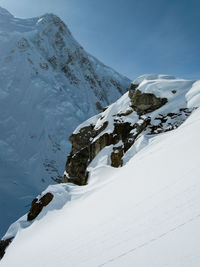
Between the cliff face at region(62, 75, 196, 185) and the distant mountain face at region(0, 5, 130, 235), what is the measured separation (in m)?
10.3

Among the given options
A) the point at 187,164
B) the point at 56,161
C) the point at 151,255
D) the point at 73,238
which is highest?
the point at 151,255

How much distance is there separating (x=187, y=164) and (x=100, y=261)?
3.02 meters

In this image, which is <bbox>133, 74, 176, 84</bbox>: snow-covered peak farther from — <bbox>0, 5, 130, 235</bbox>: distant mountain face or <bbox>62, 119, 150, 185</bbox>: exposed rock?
<bbox>0, 5, 130, 235</bbox>: distant mountain face

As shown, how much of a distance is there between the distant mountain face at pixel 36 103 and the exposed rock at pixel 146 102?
1751cm

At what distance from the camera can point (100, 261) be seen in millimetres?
2857

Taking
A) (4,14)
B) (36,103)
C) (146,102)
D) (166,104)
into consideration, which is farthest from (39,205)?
(4,14)

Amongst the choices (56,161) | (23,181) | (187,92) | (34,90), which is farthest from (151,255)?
(34,90)

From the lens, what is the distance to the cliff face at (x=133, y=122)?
14.1 m

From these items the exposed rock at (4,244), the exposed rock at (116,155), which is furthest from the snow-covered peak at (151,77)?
the exposed rock at (4,244)

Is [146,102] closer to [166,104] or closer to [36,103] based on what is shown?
[166,104]

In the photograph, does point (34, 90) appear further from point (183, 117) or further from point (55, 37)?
point (183, 117)

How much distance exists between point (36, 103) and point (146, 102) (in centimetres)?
2889

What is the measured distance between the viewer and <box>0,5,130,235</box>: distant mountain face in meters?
27.5

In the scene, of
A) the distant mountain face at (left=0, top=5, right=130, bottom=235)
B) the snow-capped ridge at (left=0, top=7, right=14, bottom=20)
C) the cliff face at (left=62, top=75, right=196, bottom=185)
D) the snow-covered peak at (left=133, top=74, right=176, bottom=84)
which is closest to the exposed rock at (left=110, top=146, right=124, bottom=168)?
the cliff face at (left=62, top=75, right=196, bottom=185)
